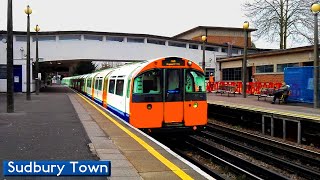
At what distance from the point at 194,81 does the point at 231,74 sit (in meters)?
32.4

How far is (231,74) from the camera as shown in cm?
4381

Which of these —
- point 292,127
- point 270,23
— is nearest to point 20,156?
point 292,127

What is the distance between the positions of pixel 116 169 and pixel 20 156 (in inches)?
80.8

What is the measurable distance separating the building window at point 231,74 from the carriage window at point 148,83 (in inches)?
1198

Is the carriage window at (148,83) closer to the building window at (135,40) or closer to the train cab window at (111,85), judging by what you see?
the train cab window at (111,85)

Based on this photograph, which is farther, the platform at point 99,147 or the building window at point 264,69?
the building window at point 264,69

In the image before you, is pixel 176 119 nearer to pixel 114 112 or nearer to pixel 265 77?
pixel 114 112

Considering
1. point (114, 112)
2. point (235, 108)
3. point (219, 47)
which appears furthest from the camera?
point (219, 47)

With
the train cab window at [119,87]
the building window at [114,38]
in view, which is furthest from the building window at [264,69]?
the train cab window at [119,87]

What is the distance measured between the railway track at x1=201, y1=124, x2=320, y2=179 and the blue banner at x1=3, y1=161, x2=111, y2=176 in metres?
6.92

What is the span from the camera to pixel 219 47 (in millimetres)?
52250

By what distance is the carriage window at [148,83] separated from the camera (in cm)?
1176

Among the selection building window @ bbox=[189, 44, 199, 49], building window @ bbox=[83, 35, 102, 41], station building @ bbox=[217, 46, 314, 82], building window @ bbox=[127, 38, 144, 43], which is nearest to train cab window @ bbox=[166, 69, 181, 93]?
station building @ bbox=[217, 46, 314, 82]

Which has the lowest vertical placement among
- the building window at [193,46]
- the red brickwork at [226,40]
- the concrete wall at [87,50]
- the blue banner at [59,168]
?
the blue banner at [59,168]
